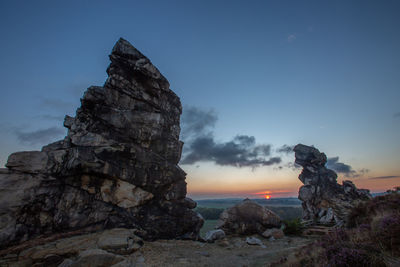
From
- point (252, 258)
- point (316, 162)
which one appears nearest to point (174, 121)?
point (252, 258)

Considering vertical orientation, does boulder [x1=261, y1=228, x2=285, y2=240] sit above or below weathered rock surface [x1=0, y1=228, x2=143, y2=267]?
below

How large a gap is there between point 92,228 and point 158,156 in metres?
9.06

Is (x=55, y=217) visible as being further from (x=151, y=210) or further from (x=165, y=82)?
(x=165, y=82)

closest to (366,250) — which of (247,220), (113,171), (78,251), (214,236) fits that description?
(78,251)

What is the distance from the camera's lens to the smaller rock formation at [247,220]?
24484 millimetres

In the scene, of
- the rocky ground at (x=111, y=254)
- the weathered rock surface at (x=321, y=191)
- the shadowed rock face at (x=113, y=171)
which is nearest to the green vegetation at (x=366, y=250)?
the rocky ground at (x=111, y=254)

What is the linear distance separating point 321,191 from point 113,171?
38133 millimetres

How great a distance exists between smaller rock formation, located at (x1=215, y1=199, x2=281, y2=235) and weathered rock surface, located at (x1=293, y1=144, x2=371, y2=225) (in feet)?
39.4

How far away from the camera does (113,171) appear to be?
1719 cm

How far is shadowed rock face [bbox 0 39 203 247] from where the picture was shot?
45.3 feet

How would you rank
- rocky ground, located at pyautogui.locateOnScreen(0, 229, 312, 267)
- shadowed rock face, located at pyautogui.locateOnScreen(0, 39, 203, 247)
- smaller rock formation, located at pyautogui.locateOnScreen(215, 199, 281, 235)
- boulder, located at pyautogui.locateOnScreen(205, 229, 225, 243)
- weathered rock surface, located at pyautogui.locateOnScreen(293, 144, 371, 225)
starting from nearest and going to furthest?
rocky ground, located at pyautogui.locateOnScreen(0, 229, 312, 267), shadowed rock face, located at pyautogui.locateOnScreen(0, 39, 203, 247), boulder, located at pyautogui.locateOnScreen(205, 229, 225, 243), smaller rock formation, located at pyautogui.locateOnScreen(215, 199, 281, 235), weathered rock surface, located at pyautogui.locateOnScreen(293, 144, 371, 225)

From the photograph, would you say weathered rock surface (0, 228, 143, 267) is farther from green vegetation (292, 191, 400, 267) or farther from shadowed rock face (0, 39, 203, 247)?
green vegetation (292, 191, 400, 267)

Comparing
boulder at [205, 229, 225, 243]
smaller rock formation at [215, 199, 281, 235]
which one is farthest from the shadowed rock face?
smaller rock formation at [215, 199, 281, 235]

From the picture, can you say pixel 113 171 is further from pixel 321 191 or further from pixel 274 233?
pixel 321 191
